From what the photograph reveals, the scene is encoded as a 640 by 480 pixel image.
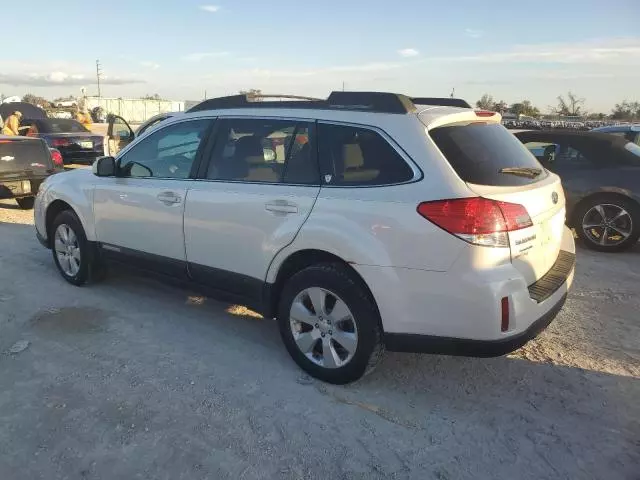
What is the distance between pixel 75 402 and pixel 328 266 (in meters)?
1.65

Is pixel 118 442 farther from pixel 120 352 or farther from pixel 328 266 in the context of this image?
pixel 328 266

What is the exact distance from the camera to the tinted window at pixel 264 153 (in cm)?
345

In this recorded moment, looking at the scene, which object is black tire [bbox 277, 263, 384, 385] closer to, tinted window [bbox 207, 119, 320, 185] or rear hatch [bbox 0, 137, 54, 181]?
tinted window [bbox 207, 119, 320, 185]

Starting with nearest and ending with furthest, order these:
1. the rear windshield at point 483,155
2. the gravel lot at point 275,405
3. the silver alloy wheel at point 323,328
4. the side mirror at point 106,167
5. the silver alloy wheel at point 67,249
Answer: the gravel lot at point 275,405, the rear windshield at point 483,155, the silver alloy wheel at point 323,328, the side mirror at point 106,167, the silver alloy wheel at point 67,249

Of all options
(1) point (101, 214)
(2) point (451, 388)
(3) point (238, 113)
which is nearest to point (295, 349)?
(2) point (451, 388)

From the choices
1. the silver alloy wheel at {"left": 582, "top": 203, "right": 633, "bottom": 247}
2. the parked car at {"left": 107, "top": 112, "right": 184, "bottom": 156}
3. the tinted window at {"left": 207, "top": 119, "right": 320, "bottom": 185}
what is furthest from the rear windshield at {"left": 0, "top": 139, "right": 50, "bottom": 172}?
the silver alloy wheel at {"left": 582, "top": 203, "right": 633, "bottom": 247}

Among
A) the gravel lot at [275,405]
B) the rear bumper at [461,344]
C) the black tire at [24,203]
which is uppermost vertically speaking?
the rear bumper at [461,344]

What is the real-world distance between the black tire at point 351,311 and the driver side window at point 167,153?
138 cm

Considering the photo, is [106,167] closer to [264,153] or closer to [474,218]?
[264,153]

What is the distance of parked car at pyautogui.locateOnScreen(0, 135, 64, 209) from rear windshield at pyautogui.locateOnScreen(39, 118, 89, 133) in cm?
630

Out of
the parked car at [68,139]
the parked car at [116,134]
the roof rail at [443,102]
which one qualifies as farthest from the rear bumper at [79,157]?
the roof rail at [443,102]

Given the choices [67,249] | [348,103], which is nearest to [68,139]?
[67,249]

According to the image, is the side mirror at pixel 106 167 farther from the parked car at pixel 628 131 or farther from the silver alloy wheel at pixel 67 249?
the parked car at pixel 628 131

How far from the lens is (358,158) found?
3215 mm
